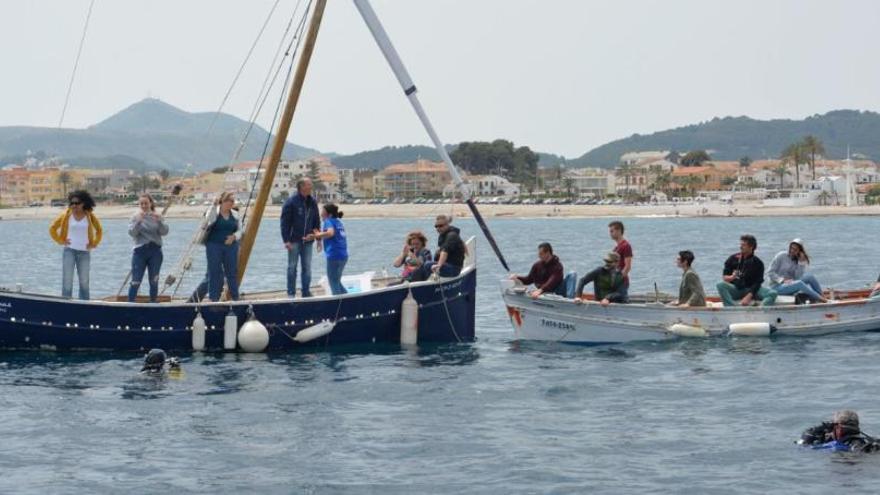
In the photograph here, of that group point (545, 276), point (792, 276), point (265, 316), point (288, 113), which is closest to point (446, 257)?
point (545, 276)

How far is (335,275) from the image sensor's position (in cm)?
2273

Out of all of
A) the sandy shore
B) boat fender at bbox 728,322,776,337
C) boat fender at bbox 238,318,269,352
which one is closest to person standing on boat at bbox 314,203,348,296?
boat fender at bbox 238,318,269,352

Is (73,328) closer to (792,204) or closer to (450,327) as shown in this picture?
(450,327)

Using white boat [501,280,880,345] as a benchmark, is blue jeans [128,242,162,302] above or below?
above

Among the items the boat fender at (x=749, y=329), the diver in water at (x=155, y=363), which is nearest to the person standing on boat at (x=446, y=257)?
the boat fender at (x=749, y=329)

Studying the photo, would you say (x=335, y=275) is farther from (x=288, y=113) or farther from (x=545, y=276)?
(x=545, y=276)

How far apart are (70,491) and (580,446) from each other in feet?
17.0

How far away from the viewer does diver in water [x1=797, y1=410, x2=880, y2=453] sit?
15.3m

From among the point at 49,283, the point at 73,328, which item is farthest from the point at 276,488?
A: the point at 49,283

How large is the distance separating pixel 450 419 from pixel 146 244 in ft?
21.7

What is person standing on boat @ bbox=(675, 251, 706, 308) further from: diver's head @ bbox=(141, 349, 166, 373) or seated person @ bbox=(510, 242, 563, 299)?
diver's head @ bbox=(141, 349, 166, 373)

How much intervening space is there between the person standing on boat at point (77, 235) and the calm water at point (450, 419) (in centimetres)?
122

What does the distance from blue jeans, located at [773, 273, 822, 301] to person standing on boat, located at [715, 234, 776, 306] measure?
44 centimetres

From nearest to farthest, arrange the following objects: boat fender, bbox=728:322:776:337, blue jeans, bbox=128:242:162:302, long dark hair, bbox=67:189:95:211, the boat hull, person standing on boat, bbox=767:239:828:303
Result: the boat hull, long dark hair, bbox=67:189:95:211, blue jeans, bbox=128:242:162:302, boat fender, bbox=728:322:776:337, person standing on boat, bbox=767:239:828:303
